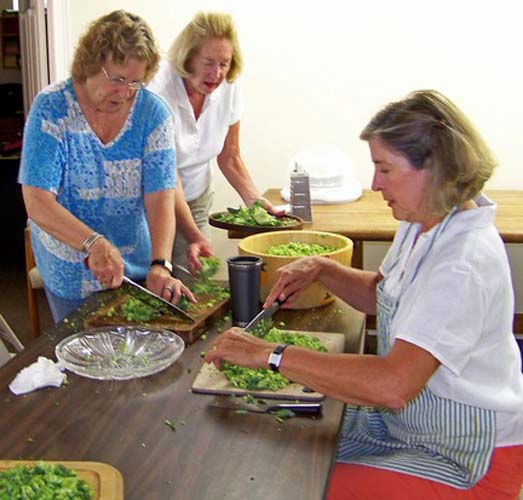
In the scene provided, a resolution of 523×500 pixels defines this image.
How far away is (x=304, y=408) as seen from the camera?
4.79 ft

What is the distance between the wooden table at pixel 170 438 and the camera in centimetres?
123

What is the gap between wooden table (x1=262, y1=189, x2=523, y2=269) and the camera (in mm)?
3148

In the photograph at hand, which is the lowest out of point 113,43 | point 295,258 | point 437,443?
point 437,443

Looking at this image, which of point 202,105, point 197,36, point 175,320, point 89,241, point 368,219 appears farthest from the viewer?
point 368,219

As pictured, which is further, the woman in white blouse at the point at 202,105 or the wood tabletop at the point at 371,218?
the wood tabletop at the point at 371,218

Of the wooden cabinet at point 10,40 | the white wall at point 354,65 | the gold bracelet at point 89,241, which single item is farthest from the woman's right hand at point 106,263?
the wooden cabinet at point 10,40

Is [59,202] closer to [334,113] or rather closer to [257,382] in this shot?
[257,382]

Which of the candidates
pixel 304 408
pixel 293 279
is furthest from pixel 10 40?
pixel 304 408

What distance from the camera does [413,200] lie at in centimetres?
158

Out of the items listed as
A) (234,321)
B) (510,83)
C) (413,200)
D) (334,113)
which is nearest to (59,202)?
(234,321)

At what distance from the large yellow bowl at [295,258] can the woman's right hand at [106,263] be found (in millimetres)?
390

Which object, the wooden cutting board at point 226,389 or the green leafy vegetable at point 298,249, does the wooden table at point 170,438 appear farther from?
the green leafy vegetable at point 298,249

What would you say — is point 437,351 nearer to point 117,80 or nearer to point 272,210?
point 117,80

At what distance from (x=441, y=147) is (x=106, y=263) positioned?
0.87 metres
